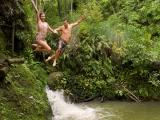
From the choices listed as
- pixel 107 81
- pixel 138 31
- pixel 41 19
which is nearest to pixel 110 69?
pixel 107 81

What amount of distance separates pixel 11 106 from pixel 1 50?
3478mm

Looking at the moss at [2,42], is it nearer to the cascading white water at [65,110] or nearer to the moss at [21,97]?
the moss at [21,97]

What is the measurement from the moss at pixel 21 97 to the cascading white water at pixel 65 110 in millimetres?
1259

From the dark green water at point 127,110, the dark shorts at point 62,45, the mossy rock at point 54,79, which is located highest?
the dark shorts at point 62,45

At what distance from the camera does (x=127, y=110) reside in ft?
50.5

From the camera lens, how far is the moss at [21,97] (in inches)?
434

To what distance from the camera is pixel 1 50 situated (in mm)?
14141

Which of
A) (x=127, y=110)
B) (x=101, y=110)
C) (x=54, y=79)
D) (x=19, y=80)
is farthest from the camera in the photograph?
(x=54, y=79)

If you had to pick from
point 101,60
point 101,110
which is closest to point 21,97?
point 101,110

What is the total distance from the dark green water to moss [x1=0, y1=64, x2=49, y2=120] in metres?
2.53

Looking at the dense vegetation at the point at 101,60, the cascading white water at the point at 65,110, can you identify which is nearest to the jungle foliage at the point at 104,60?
the dense vegetation at the point at 101,60

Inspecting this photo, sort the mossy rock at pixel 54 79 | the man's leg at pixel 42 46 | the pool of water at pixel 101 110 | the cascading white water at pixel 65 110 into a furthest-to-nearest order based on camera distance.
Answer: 1. the mossy rock at pixel 54 79
2. the pool of water at pixel 101 110
3. the cascading white water at pixel 65 110
4. the man's leg at pixel 42 46

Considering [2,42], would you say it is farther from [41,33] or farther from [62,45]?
[41,33]

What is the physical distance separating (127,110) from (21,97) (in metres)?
5.02
